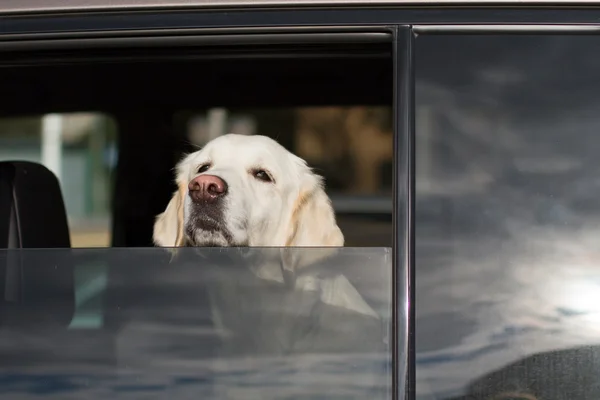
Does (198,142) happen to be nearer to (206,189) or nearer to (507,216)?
(206,189)

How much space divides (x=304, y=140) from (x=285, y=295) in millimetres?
1606

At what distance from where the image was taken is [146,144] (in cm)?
323

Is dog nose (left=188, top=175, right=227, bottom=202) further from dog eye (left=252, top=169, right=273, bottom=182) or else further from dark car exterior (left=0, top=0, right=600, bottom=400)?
dark car exterior (left=0, top=0, right=600, bottom=400)

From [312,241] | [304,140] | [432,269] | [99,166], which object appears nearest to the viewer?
[432,269]

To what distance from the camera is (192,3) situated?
5.27 feet

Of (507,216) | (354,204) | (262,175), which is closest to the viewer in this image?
(507,216)

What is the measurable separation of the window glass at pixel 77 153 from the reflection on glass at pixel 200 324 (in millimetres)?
1355

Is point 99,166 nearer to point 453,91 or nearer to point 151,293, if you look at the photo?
point 151,293

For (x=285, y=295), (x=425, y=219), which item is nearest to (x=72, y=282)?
(x=285, y=295)

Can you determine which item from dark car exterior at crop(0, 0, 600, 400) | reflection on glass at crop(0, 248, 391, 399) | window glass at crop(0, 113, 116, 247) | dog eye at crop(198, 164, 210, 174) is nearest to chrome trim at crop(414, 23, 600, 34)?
dark car exterior at crop(0, 0, 600, 400)

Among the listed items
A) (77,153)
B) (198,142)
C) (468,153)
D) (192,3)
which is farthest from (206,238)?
(77,153)

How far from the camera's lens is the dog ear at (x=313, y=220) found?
7.61 feet

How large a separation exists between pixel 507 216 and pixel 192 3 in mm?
675

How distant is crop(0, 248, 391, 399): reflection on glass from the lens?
4.94 ft
